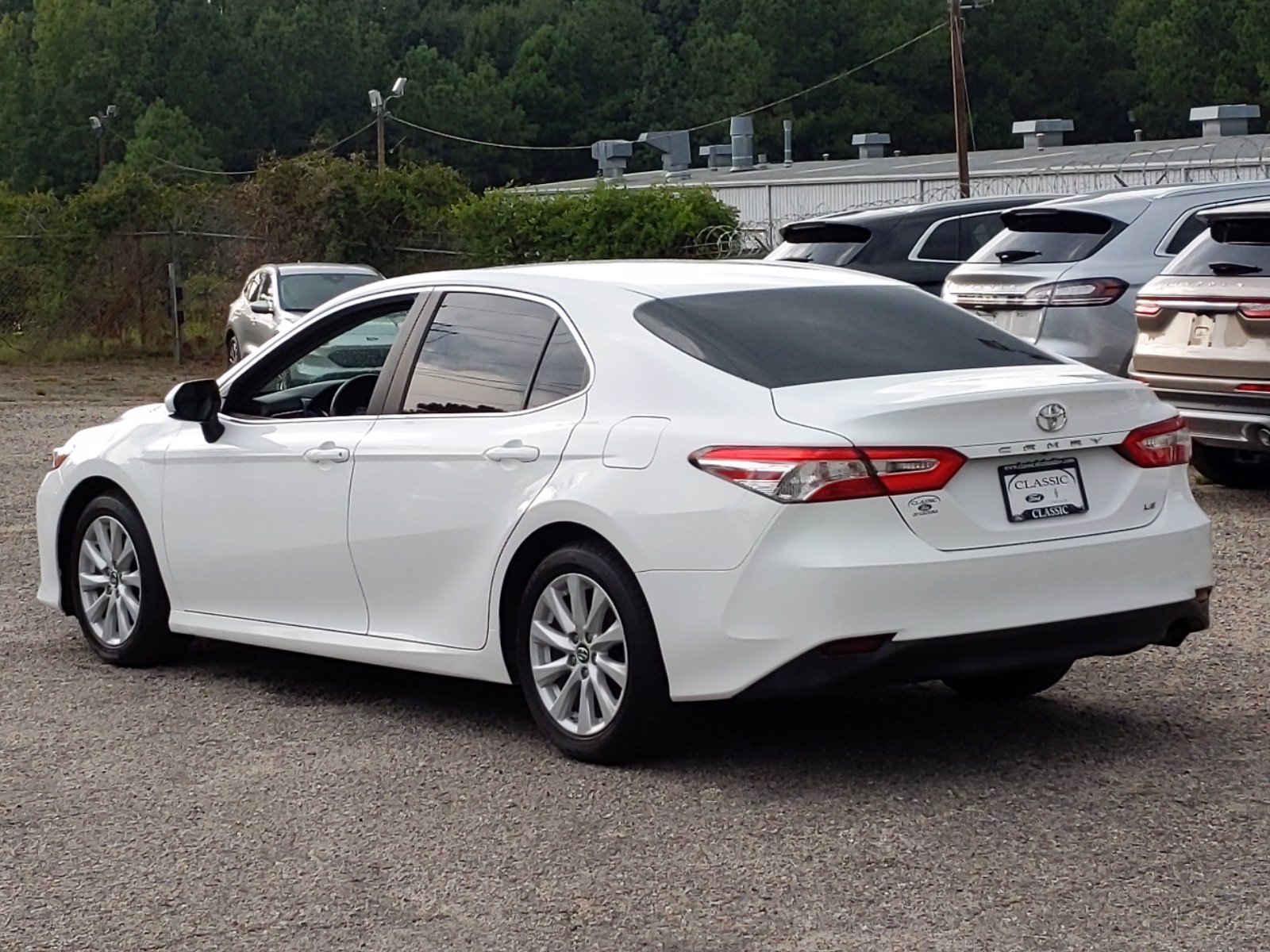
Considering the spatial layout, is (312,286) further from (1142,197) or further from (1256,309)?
(1256,309)

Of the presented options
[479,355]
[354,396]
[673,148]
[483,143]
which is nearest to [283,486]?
[354,396]

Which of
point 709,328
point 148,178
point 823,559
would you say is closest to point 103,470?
point 709,328

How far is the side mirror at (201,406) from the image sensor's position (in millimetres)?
7668

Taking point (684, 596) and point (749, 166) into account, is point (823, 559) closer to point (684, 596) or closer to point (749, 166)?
point (684, 596)

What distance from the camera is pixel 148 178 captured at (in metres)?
36.1

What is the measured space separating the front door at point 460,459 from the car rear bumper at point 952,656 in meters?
1.07

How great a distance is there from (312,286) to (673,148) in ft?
119

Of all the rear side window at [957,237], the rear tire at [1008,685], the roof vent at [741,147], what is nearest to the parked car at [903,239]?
the rear side window at [957,237]

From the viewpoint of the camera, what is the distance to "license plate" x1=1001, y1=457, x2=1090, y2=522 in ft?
19.5

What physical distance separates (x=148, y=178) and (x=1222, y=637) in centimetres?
3043

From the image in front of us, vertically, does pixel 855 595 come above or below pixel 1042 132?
below

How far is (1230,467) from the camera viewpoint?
12922 millimetres

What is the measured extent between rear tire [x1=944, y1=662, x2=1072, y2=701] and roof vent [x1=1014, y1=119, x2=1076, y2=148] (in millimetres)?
47025

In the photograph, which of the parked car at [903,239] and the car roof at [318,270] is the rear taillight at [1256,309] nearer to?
the parked car at [903,239]
